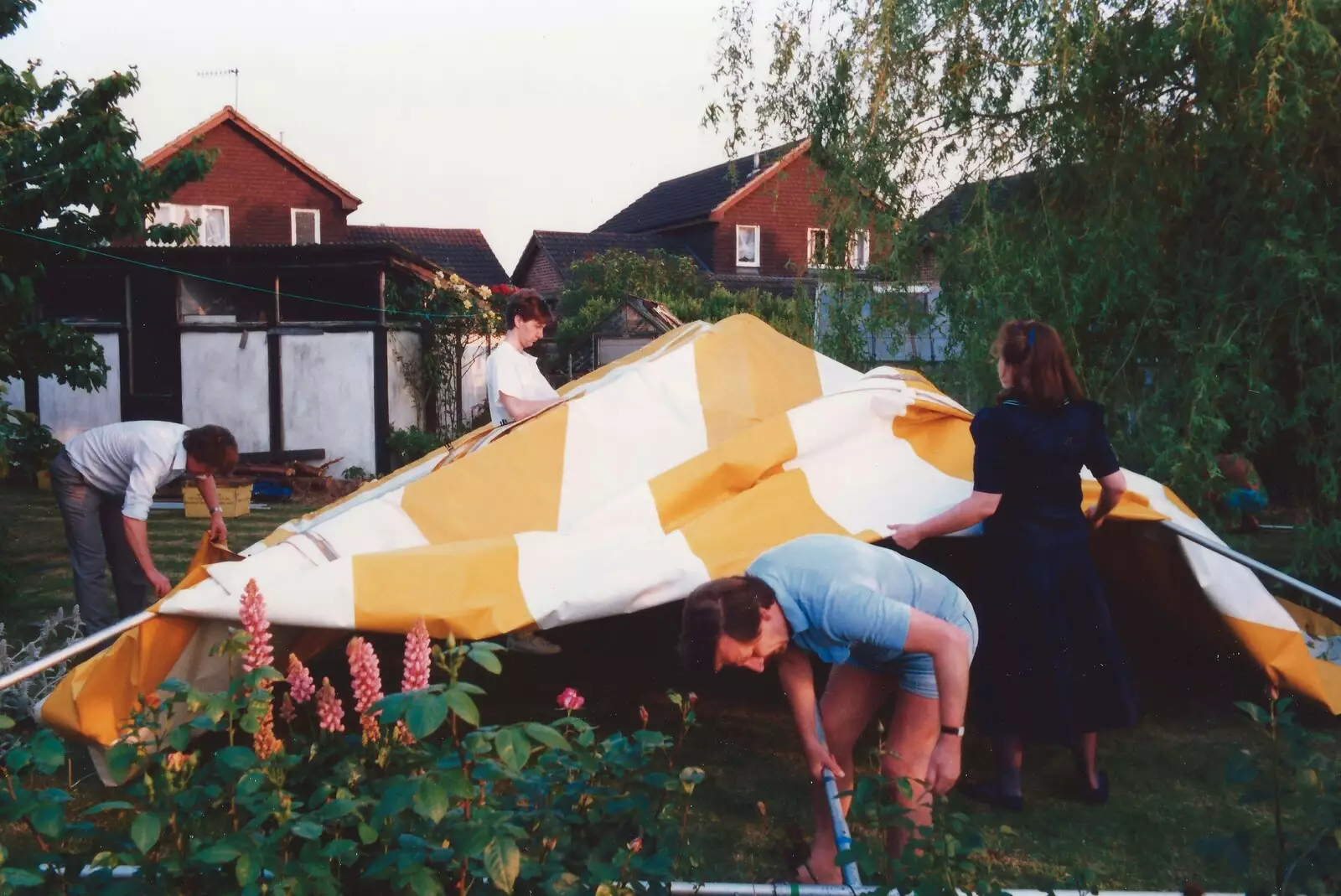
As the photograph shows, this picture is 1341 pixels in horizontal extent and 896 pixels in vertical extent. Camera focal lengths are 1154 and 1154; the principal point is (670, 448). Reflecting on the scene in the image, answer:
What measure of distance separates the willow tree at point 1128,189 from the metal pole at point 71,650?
159 inches

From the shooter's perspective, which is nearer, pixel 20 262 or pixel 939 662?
pixel 939 662

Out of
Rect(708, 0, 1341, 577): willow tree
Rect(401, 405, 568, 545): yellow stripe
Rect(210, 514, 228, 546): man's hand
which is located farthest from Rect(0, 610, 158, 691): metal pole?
Rect(708, 0, 1341, 577): willow tree

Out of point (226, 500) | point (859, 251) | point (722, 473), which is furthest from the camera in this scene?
point (226, 500)

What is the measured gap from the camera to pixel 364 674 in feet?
6.49

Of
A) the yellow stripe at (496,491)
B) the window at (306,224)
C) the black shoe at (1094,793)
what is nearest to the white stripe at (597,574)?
the yellow stripe at (496,491)

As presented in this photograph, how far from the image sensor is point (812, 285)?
8.09 m

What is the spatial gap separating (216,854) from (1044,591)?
268cm

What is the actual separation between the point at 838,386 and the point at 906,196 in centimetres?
200

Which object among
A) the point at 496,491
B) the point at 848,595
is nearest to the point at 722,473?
the point at 496,491

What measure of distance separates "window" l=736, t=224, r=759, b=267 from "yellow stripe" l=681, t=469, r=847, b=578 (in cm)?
2524

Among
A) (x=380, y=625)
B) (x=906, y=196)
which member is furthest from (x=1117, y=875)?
(x=906, y=196)

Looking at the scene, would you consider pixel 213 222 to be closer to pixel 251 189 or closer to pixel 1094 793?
pixel 251 189

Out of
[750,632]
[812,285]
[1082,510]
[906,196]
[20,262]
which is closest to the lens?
[750,632]

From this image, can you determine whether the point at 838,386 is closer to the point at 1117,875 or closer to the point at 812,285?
the point at 1117,875
